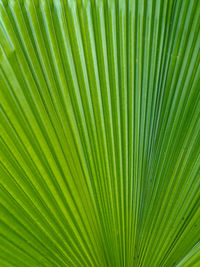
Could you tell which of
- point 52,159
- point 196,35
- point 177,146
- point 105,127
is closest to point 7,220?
point 52,159

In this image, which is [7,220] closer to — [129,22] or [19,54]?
[19,54]

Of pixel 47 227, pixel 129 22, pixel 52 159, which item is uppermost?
pixel 129 22

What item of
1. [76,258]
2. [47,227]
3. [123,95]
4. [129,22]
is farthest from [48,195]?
[129,22]

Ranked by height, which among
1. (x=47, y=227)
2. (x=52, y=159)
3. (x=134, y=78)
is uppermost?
(x=134, y=78)

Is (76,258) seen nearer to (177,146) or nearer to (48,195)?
(48,195)

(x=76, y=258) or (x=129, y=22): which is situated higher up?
(x=129, y=22)

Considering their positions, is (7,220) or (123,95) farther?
(123,95)
